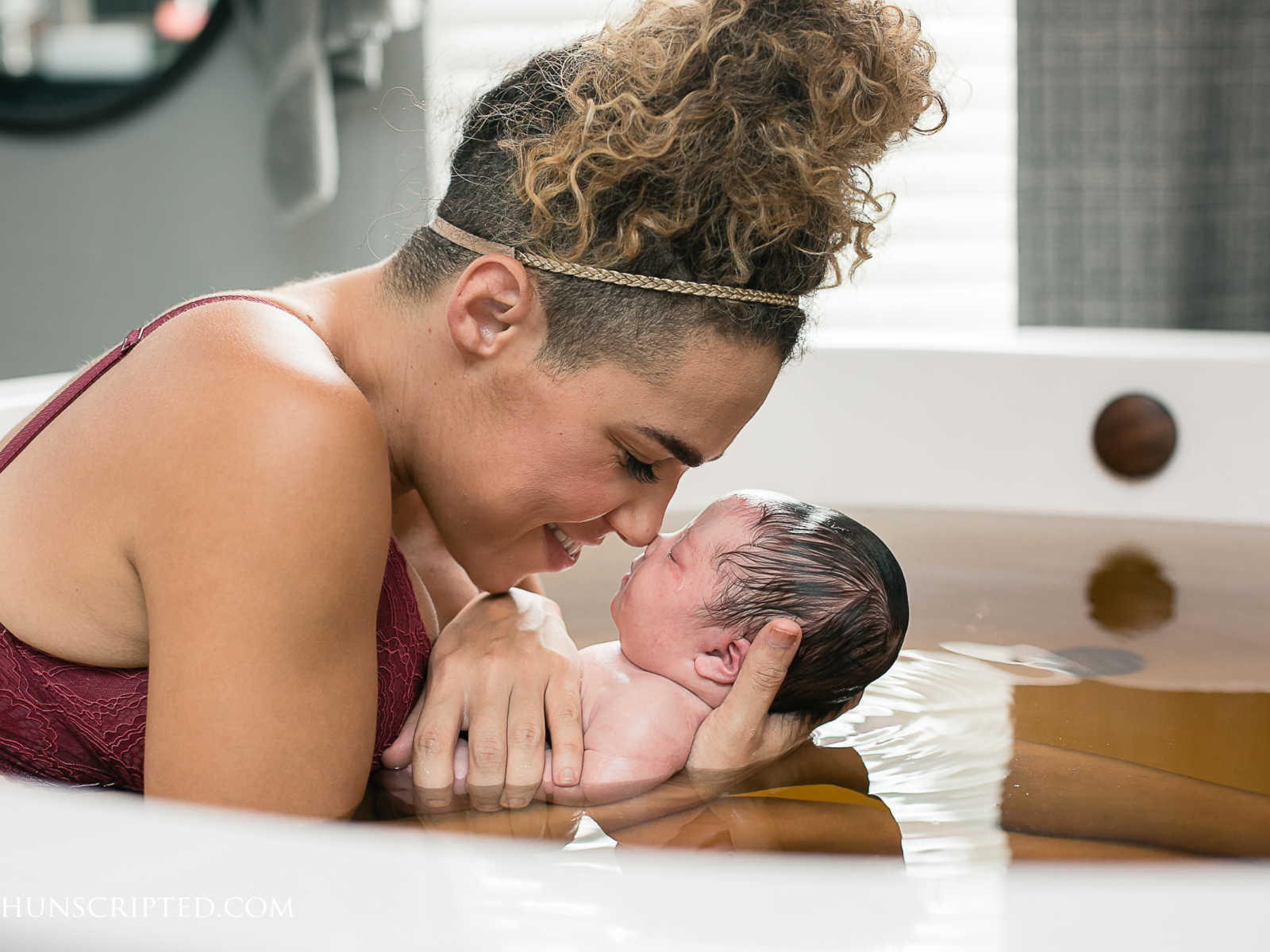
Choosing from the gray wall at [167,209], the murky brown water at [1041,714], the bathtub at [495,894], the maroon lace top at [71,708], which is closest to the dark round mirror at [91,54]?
the gray wall at [167,209]

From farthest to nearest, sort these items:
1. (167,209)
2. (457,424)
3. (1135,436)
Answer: (167,209)
(1135,436)
(457,424)

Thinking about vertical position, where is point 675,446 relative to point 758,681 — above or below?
above

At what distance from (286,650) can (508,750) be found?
307 mm

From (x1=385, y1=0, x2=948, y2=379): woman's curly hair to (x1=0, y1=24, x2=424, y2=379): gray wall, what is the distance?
1887 millimetres

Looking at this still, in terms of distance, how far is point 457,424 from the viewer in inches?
41.4

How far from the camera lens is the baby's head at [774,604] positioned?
1.19 metres

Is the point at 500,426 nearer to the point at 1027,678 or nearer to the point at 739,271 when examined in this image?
the point at 739,271

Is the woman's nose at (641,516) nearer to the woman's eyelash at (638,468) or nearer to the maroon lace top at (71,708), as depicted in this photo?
the woman's eyelash at (638,468)

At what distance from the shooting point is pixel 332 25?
274 cm

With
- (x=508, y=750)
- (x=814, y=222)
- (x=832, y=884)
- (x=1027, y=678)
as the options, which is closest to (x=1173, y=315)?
(x=1027, y=678)

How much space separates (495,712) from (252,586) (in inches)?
13.7

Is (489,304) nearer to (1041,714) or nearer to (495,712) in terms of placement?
(495,712)

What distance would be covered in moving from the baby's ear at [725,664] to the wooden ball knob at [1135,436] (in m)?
0.96

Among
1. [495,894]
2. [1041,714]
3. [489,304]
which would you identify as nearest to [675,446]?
[489,304]
